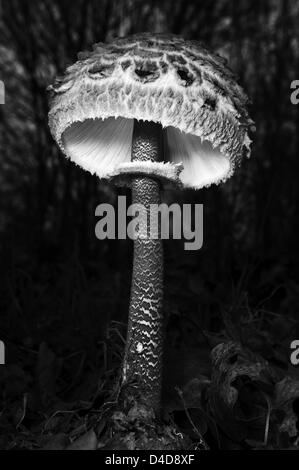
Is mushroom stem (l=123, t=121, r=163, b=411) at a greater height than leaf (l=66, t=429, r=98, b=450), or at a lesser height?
greater

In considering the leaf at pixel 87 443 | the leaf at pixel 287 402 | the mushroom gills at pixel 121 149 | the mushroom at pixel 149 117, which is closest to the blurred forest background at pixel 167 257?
the leaf at pixel 287 402

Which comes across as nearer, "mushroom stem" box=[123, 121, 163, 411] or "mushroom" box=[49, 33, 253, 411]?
"mushroom" box=[49, 33, 253, 411]

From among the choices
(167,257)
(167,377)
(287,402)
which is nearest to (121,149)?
(167,377)

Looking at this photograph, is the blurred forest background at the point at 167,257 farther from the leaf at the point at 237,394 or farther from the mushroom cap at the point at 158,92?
the mushroom cap at the point at 158,92

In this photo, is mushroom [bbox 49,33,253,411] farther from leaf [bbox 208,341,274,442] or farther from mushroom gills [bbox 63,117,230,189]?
leaf [bbox 208,341,274,442]

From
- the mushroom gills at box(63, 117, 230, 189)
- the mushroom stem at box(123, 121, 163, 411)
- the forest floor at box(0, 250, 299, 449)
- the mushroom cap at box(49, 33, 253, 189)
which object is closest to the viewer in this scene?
the mushroom cap at box(49, 33, 253, 189)

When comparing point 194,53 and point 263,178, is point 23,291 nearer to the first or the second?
A: point 194,53

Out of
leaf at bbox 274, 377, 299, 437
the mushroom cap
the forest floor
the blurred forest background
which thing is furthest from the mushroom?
leaf at bbox 274, 377, 299, 437
